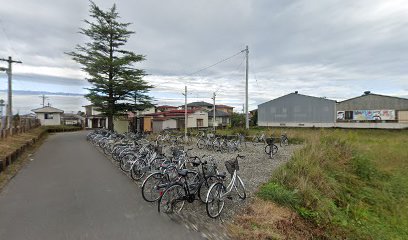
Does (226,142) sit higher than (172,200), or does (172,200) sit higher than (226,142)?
(226,142)

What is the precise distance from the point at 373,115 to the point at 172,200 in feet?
109

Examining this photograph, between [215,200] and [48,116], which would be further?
[48,116]

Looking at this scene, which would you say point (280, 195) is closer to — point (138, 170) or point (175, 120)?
point (138, 170)

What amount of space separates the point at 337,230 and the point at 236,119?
35.3m

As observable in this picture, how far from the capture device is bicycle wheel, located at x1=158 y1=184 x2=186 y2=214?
15.5 ft

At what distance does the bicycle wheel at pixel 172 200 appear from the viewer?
4.71m

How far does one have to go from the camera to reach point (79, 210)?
15.7 feet

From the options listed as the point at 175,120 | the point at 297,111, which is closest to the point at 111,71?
the point at 175,120

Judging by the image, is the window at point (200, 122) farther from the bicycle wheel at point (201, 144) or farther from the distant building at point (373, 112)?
the bicycle wheel at point (201, 144)

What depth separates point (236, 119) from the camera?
40.3 metres

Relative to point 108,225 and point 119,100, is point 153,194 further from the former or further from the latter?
point 119,100

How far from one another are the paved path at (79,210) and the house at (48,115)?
114 ft

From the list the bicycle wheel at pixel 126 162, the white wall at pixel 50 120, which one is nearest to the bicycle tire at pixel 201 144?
the bicycle wheel at pixel 126 162

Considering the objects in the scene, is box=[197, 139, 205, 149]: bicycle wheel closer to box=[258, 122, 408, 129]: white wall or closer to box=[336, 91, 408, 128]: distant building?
box=[258, 122, 408, 129]: white wall
